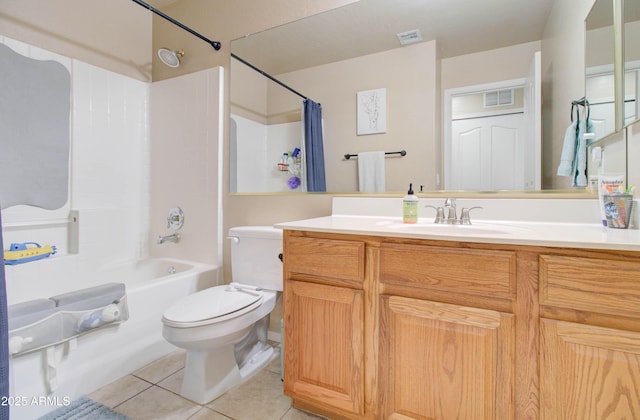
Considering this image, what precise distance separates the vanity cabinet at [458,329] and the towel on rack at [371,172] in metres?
0.61

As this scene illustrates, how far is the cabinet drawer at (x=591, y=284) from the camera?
79 cm

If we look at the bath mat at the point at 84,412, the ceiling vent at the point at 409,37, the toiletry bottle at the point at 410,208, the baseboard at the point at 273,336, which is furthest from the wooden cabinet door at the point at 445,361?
the ceiling vent at the point at 409,37

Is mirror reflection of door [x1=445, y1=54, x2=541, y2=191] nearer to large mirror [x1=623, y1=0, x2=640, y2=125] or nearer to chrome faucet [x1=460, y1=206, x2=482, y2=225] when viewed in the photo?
chrome faucet [x1=460, y1=206, x2=482, y2=225]

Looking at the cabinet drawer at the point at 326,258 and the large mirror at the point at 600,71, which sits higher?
the large mirror at the point at 600,71

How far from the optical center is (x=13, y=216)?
1.81 meters

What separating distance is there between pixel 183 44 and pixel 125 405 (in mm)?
2421

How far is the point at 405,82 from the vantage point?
1.61 metres

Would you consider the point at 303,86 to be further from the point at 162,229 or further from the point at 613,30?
the point at 162,229

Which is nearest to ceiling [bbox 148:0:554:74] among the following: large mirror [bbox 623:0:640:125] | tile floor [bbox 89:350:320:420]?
large mirror [bbox 623:0:640:125]

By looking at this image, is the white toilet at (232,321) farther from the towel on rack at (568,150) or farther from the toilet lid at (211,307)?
the towel on rack at (568,150)

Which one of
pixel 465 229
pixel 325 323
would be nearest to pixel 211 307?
pixel 325 323

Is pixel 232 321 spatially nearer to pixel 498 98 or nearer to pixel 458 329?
pixel 458 329

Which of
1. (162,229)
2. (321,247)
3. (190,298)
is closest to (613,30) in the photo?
(321,247)

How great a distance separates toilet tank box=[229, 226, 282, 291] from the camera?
1.75m
